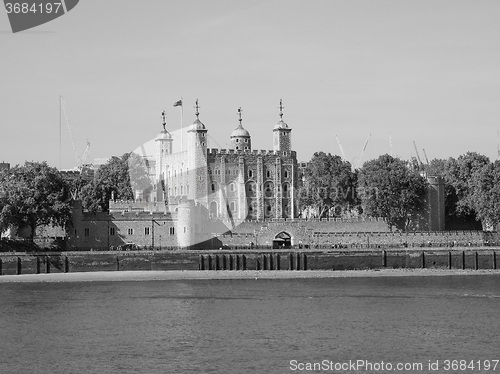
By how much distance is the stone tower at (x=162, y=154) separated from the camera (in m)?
131

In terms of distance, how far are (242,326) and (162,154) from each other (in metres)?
83.8

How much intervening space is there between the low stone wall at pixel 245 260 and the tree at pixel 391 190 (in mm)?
14770

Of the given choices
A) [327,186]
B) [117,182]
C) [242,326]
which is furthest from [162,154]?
[242,326]

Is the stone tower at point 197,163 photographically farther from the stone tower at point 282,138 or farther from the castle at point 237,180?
the stone tower at point 282,138

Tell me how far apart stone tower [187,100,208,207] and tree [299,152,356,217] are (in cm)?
1149

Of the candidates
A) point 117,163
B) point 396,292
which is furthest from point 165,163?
point 396,292

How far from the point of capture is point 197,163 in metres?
118

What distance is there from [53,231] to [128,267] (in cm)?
1460

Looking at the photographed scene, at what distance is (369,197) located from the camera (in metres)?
104

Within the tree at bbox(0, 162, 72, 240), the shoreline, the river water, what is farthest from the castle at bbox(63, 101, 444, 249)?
the river water

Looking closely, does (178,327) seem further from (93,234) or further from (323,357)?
(93,234)

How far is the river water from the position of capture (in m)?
42.7

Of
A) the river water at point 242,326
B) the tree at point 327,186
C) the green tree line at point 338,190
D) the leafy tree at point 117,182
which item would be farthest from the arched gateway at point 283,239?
the river water at point 242,326

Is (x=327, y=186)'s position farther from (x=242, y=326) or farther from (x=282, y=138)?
(x=242, y=326)
